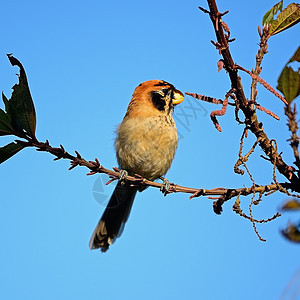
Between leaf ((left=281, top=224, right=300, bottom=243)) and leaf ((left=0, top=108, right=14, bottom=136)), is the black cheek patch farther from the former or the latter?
leaf ((left=281, top=224, right=300, bottom=243))

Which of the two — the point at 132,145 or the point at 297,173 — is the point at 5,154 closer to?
the point at 297,173

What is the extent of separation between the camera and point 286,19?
1954mm

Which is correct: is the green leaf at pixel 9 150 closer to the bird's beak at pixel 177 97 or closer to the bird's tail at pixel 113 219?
the bird's beak at pixel 177 97

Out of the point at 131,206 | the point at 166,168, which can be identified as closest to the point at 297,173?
the point at 166,168

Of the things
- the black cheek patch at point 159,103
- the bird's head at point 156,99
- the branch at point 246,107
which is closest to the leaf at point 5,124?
the branch at point 246,107

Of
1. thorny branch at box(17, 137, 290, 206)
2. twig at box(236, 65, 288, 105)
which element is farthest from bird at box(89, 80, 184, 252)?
twig at box(236, 65, 288, 105)

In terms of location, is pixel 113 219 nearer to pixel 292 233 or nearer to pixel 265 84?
pixel 265 84

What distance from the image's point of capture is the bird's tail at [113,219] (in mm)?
5176

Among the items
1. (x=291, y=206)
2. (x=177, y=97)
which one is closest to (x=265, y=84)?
(x=291, y=206)

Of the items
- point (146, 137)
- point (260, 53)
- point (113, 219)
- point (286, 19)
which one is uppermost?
point (146, 137)

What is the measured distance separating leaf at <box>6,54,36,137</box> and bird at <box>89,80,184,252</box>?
273cm

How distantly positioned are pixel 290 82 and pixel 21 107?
53.6 inches

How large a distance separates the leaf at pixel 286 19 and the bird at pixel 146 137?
110 inches

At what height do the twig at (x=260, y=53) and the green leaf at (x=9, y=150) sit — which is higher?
the twig at (x=260, y=53)
